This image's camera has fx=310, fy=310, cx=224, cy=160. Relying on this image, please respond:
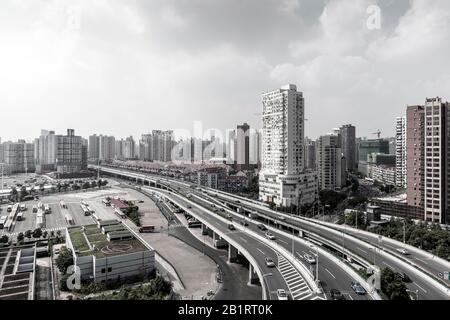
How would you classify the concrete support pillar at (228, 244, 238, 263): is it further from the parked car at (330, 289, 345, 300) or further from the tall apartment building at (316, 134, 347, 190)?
the tall apartment building at (316, 134, 347, 190)

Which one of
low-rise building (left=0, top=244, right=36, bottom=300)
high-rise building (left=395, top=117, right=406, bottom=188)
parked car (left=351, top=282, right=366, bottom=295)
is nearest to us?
parked car (left=351, top=282, right=366, bottom=295)

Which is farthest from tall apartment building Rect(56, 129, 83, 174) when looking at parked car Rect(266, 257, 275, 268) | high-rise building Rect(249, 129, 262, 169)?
parked car Rect(266, 257, 275, 268)

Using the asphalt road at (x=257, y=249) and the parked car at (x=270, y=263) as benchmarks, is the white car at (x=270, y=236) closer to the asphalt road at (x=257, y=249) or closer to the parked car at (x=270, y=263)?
the asphalt road at (x=257, y=249)

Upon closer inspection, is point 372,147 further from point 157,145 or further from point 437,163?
point 437,163

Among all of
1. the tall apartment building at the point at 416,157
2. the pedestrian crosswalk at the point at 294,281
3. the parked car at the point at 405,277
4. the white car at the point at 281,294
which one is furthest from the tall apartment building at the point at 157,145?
the white car at the point at 281,294

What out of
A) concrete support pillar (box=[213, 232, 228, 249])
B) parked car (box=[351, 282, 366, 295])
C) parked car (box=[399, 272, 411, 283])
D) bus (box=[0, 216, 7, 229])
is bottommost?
concrete support pillar (box=[213, 232, 228, 249])

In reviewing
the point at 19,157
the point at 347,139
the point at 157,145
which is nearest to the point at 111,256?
Answer: the point at 347,139
